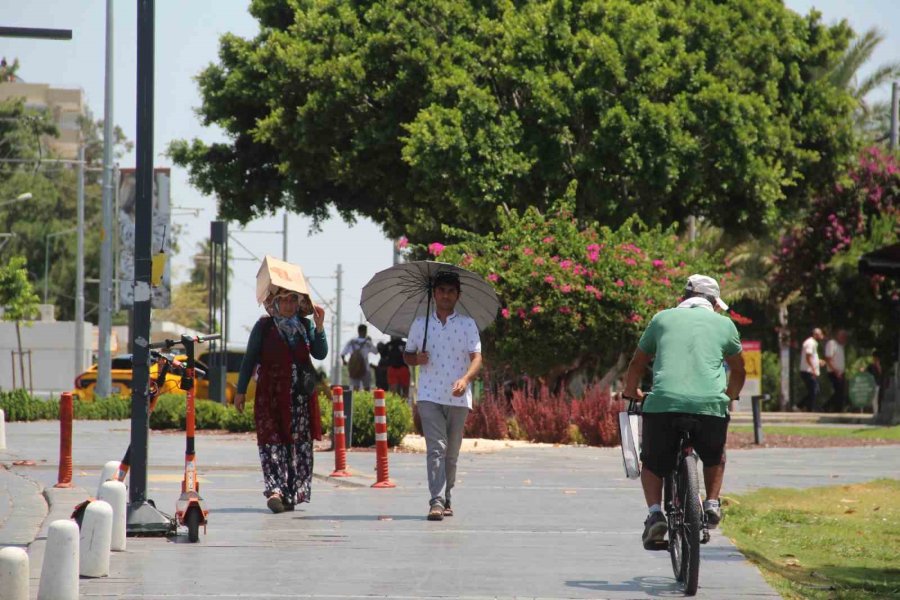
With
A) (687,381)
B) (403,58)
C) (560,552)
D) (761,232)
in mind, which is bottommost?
(560,552)

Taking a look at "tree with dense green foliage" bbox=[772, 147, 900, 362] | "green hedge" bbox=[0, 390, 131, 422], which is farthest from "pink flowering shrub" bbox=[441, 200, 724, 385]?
"tree with dense green foliage" bbox=[772, 147, 900, 362]

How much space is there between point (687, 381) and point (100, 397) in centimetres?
2880

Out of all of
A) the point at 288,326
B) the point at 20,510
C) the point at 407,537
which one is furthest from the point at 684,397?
the point at 20,510

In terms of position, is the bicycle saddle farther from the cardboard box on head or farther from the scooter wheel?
the cardboard box on head

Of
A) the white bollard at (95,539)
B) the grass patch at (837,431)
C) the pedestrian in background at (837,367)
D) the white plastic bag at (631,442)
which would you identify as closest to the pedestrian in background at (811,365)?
the pedestrian in background at (837,367)

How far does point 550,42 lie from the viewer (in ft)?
116

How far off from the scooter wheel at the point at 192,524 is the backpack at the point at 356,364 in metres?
25.3

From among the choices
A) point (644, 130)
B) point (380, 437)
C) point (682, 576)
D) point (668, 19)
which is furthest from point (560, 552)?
point (668, 19)

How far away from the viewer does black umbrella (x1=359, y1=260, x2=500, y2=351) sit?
14070mm

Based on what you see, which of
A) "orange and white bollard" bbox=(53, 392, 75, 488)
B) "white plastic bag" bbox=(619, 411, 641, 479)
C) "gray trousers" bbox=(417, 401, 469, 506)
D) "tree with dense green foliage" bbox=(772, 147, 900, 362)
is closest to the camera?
"white plastic bag" bbox=(619, 411, 641, 479)

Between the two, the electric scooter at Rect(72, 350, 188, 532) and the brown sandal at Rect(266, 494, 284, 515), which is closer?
the electric scooter at Rect(72, 350, 188, 532)

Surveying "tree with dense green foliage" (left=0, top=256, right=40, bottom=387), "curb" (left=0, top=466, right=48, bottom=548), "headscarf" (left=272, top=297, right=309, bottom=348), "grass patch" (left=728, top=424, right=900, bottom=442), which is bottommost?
"curb" (left=0, top=466, right=48, bottom=548)

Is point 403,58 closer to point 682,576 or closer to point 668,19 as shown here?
point 668,19

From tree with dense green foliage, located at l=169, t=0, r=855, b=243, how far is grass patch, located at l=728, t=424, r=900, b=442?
5.37m
